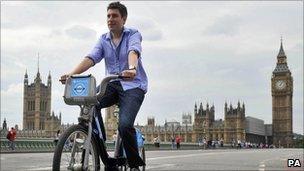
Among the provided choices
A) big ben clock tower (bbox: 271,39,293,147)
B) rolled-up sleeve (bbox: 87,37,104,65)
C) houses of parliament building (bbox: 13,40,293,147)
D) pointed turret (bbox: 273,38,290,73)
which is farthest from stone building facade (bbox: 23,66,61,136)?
rolled-up sleeve (bbox: 87,37,104,65)

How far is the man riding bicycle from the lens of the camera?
14.2 ft

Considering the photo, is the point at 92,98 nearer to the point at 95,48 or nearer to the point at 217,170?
the point at 95,48

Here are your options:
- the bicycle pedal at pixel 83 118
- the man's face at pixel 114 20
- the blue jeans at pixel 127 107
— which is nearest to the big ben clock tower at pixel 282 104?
the blue jeans at pixel 127 107

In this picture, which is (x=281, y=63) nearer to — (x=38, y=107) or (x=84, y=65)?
(x=38, y=107)

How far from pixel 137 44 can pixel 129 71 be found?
0.38m

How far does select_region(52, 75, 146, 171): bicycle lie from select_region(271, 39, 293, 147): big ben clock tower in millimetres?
136189

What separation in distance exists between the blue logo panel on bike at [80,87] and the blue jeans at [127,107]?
372 millimetres

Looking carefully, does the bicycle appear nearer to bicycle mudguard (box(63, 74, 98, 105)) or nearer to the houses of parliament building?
bicycle mudguard (box(63, 74, 98, 105))

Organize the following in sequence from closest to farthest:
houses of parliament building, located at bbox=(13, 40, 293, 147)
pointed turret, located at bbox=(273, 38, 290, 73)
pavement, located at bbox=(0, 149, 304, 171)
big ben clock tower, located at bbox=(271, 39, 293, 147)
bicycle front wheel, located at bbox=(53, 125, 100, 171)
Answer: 1. bicycle front wheel, located at bbox=(53, 125, 100, 171)
2. pavement, located at bbox=(0, 149, 304, 171)
3. houses of parliament building, located at bbox=(13, 40, 293, 147)
4. big ben clock tower, located at bbox=(271, 39, 293, 147)
5. pointed turret, located at bbox=(273, 38, 290, 73)

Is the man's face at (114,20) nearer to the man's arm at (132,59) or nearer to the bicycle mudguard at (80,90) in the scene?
the man's arm at (132,59)

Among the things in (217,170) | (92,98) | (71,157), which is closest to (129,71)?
(92,98)

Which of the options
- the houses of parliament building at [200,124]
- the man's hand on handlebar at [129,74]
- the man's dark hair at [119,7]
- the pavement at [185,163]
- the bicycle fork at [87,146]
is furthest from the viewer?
the houses of parliament building at [200,124]

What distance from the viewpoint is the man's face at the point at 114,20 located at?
14.5ft

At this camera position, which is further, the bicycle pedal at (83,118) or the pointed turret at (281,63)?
the pointed turret at (281,63)
